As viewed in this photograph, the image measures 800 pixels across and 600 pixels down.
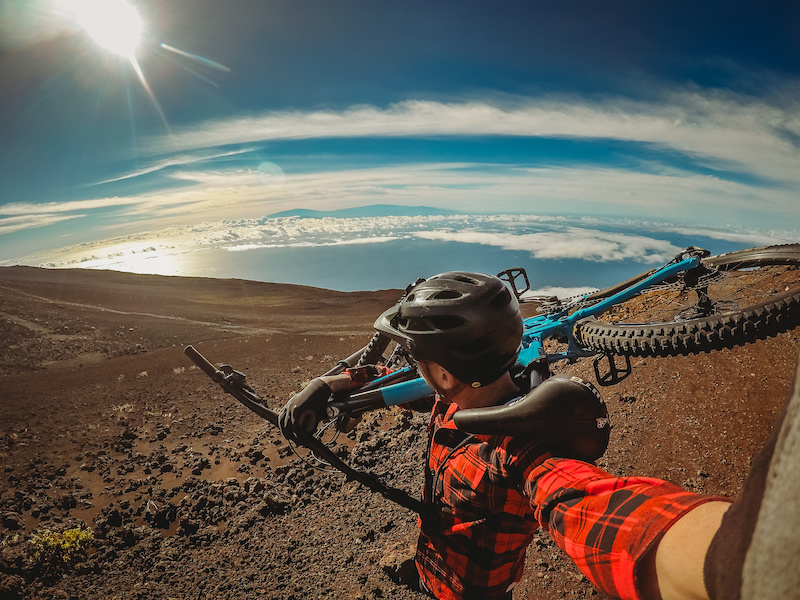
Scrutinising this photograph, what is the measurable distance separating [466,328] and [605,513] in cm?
93

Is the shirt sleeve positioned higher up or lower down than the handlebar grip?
higher up

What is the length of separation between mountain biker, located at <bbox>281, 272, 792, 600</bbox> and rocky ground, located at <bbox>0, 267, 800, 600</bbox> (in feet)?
4.22

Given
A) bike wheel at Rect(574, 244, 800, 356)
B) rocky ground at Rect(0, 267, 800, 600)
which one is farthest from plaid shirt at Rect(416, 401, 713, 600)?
bike wheel at Rect(574, 244, 800, 356)

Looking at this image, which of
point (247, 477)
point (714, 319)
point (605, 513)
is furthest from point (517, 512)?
point (247, 477)

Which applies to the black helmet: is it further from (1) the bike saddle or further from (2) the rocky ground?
(2) the rocky ground

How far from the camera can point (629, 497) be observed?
102cm

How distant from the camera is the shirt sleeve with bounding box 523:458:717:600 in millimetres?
855

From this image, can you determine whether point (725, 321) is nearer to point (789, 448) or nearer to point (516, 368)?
point (516, 368)

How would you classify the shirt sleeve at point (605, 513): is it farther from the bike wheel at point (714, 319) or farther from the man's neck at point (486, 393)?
the bike wheel at point (714, 319)

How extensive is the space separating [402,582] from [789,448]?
444cm

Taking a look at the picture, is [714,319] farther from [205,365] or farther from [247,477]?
[247,477]

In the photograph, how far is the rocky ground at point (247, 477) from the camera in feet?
14.4

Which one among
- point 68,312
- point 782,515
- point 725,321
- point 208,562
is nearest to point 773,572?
point 782,515

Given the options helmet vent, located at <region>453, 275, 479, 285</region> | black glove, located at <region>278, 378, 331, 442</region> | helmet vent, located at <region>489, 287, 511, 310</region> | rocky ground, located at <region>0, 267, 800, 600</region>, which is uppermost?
helmet vent, located at <region>453, 275, 479, 285</region>
